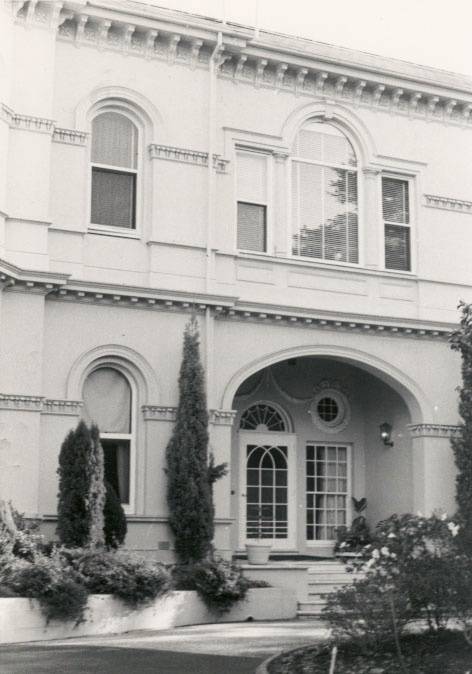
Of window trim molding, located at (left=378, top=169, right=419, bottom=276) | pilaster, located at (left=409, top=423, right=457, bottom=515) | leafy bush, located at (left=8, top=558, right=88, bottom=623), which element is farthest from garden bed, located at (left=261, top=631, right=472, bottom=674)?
window trim molding, located at (left=378, top=169, right=419, bottom=276)

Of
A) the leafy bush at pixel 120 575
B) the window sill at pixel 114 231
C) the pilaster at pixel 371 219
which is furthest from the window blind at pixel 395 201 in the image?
the leafy bush at pixel 120 575

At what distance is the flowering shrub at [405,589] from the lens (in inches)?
426

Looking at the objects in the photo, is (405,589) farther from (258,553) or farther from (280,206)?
(280,206)

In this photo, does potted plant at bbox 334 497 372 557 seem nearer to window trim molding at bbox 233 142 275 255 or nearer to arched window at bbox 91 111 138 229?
window trim molding at bbox 233 142 275 255

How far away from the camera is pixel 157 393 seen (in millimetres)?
18062

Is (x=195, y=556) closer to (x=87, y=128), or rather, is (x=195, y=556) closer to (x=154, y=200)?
(x=154, y=200)

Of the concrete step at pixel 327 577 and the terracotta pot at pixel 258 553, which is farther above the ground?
the terracotta pot at pixel 258 553

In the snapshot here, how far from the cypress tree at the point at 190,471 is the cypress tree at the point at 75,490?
206cm

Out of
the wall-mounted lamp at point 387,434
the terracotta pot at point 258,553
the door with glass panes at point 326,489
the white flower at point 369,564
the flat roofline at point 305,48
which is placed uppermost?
the flat roofline at point 305,48

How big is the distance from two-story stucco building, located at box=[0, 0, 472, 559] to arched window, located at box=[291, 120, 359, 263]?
0.04 meters

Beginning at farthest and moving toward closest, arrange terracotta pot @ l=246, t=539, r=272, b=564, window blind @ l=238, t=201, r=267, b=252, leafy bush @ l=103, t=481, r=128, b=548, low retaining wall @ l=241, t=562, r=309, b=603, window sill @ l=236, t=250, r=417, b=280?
window blind @ l=238, t=201, r=267, b=252, window sill @ l=236, t=250, r=417, b=280, terracotta pot @ l=246, t=539, r=272, b=564, low retaining wall @ l=241, t=562, r=309, b=603, leafy bush @ l=103, t=481, r=128, b=548

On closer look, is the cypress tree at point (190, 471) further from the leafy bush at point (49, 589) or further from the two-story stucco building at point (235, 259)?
the leafy bush at point (49, 589)

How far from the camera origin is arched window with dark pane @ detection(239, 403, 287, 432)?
21.0 meters

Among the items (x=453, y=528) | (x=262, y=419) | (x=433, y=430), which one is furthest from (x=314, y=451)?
(x=453, y=528)
